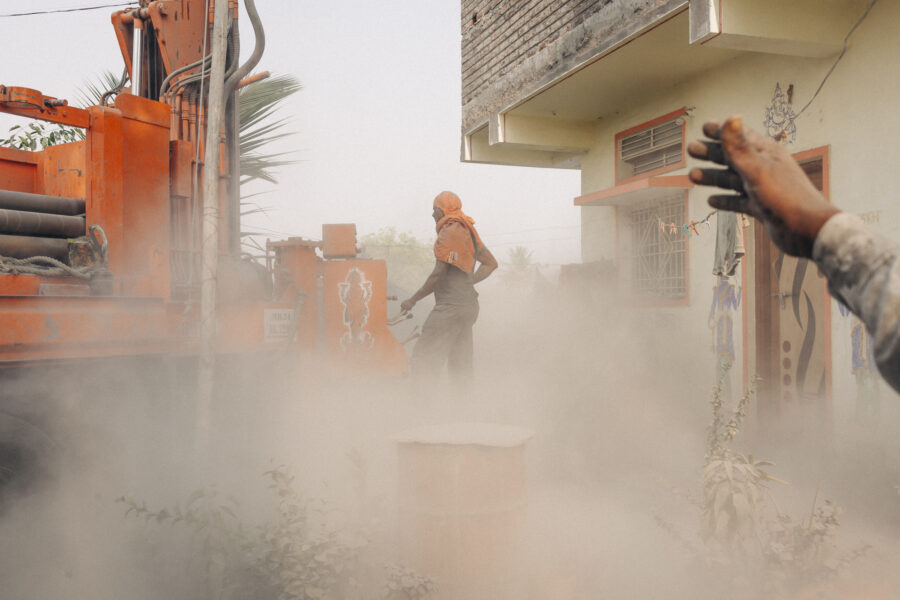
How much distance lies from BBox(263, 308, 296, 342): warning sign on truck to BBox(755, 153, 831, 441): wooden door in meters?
4.26

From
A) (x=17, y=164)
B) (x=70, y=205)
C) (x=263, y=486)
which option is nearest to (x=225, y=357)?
(x=263, y=486)

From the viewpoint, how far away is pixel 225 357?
464 cm

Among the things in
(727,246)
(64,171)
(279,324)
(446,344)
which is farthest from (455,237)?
(64,171)

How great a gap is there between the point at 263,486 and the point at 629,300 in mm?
5438

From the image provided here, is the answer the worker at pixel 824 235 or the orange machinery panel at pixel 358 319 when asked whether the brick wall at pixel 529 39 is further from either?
the worker at pixel 824 235

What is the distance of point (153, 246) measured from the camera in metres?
4.47

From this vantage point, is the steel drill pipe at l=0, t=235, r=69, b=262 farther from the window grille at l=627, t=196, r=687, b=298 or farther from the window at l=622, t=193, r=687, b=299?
the window grille at l=627, t=196, r=687, b=298

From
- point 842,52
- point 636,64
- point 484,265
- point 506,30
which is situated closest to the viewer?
point 842,52

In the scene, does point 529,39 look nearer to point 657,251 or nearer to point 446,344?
point 657,251

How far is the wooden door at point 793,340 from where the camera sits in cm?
586

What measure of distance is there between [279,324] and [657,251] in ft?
16.0

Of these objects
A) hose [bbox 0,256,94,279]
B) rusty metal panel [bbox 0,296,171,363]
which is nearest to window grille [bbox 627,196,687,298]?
rusty metal panel [bbox 0,296,171,363]

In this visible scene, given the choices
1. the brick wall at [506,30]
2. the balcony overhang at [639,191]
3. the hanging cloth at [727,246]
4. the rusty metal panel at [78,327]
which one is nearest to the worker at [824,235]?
the rusty metal panel at [78,327]

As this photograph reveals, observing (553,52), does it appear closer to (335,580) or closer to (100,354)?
(100,354)
